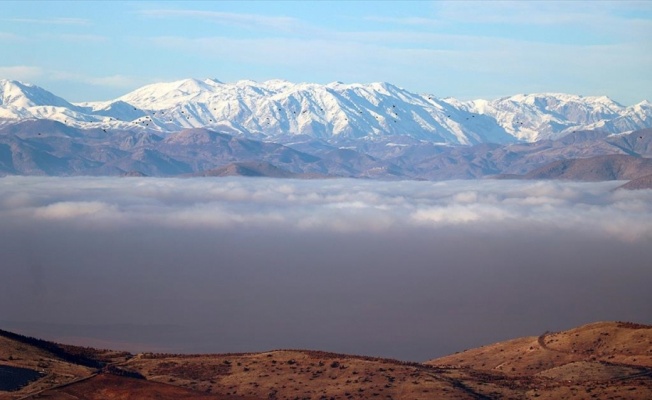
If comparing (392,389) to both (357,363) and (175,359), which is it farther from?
(175,359)

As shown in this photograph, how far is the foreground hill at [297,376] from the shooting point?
9156 cm

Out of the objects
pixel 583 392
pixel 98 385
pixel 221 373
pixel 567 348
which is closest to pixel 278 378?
pixel 221 373

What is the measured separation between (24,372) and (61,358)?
30.3ft

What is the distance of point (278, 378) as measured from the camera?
9894cm

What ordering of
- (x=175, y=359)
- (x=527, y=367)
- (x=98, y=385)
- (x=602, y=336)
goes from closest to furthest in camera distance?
(x=98, y=385)
(x=175, y=359)
(x=527, y=367)
(x=602, y=336)

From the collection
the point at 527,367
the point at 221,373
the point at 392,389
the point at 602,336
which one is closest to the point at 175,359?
the point at 221,373

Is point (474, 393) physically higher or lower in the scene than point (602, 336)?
lower

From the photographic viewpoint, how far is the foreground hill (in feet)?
300

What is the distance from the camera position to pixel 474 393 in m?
95.9

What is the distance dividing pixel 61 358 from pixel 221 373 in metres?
14.2

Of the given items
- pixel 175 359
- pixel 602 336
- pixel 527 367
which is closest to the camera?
pixel 175 359

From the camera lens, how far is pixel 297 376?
99250 mm

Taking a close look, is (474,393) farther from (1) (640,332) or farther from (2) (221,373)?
(1) (640,332)

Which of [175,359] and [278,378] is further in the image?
[175,359]
